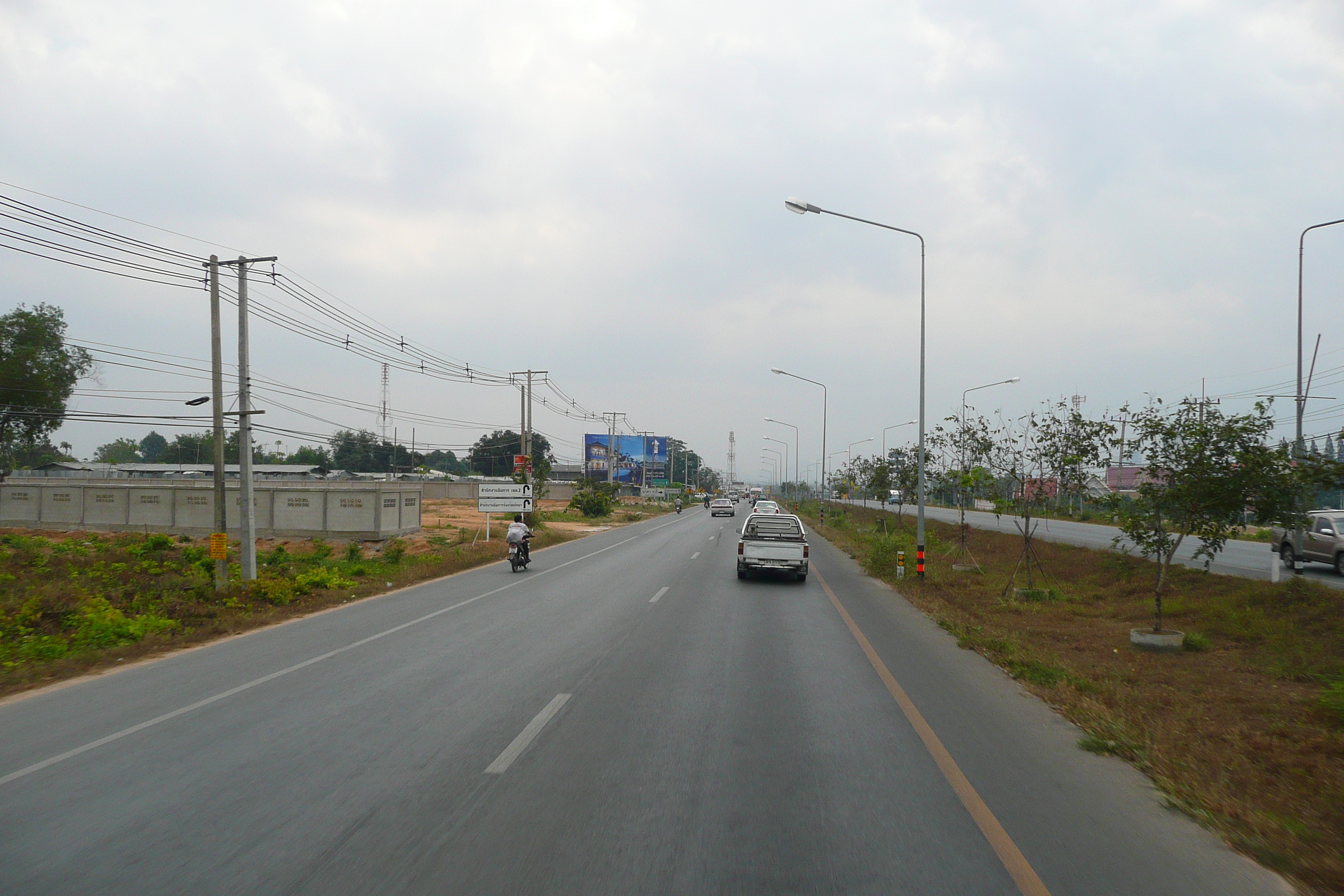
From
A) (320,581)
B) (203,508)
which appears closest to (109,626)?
(320,581)

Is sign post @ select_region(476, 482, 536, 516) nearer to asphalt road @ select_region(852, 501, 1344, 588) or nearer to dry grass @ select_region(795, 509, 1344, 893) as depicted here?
dry grass @ select_region(795, 509, 1344, 893)

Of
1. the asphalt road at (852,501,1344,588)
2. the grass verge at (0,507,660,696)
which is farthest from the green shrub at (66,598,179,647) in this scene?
the asphalt road at (852,501,1344,588)

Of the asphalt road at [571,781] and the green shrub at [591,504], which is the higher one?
the asphalt road at [571,781]

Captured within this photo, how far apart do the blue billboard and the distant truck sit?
75.6 metres

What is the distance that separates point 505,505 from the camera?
29984mm

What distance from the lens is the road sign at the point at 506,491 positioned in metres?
29.5

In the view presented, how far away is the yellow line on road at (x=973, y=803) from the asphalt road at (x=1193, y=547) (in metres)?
6.44

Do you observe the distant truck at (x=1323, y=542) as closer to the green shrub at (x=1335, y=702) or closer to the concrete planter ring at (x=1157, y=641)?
the concrete planter ring at (x=1157, y=641)

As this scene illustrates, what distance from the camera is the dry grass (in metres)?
5.12

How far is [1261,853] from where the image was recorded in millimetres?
4480

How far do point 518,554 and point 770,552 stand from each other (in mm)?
6889

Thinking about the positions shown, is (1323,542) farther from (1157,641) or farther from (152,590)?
(152,590)

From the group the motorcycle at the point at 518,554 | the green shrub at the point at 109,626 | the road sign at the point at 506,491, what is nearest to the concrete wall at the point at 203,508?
the road sign at the point at 506,491

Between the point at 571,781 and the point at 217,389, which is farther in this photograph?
the point at 217,389
